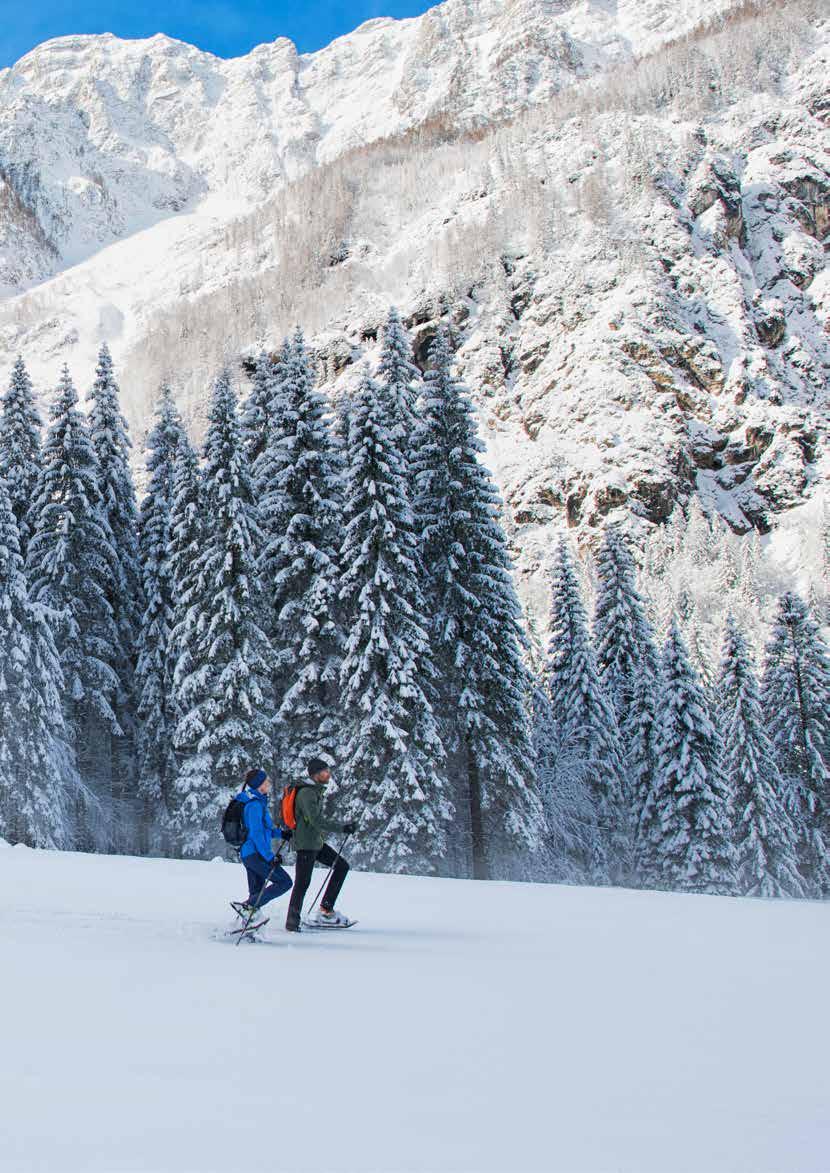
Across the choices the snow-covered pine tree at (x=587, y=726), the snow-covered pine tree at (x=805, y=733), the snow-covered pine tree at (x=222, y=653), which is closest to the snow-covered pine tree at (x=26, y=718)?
the snow-covered pine tree at (x=222, y=653)

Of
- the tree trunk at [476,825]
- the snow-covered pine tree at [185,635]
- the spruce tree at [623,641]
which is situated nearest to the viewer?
the tree trunk at [476,825]

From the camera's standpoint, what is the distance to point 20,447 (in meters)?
29.9

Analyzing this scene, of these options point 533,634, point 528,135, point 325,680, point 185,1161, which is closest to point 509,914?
point 185,1161

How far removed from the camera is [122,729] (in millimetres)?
28547

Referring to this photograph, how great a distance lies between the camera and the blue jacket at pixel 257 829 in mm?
9039

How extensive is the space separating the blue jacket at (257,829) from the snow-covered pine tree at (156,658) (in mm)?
17988

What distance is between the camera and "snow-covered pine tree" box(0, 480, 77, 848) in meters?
23.7

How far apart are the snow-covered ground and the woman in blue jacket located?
0.54 metres

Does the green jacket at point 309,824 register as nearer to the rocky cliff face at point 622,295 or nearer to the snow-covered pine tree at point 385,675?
the snow-covered pine tree at point 385,675

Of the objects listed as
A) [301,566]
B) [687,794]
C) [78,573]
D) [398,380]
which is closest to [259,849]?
[301,566]

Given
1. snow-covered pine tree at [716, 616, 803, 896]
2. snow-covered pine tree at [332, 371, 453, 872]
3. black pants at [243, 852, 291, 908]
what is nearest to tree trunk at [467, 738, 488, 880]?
snow-covered pine tree at [332, 371, 453, 872]

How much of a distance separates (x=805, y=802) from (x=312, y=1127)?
38.4m

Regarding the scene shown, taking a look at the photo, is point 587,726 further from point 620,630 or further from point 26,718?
point 26,718

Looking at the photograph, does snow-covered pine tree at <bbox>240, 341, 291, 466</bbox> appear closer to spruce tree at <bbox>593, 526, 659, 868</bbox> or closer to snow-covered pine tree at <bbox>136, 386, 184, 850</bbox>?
snow-covered pine tree at <bbox>136, 386, 184, 850</bbox>
